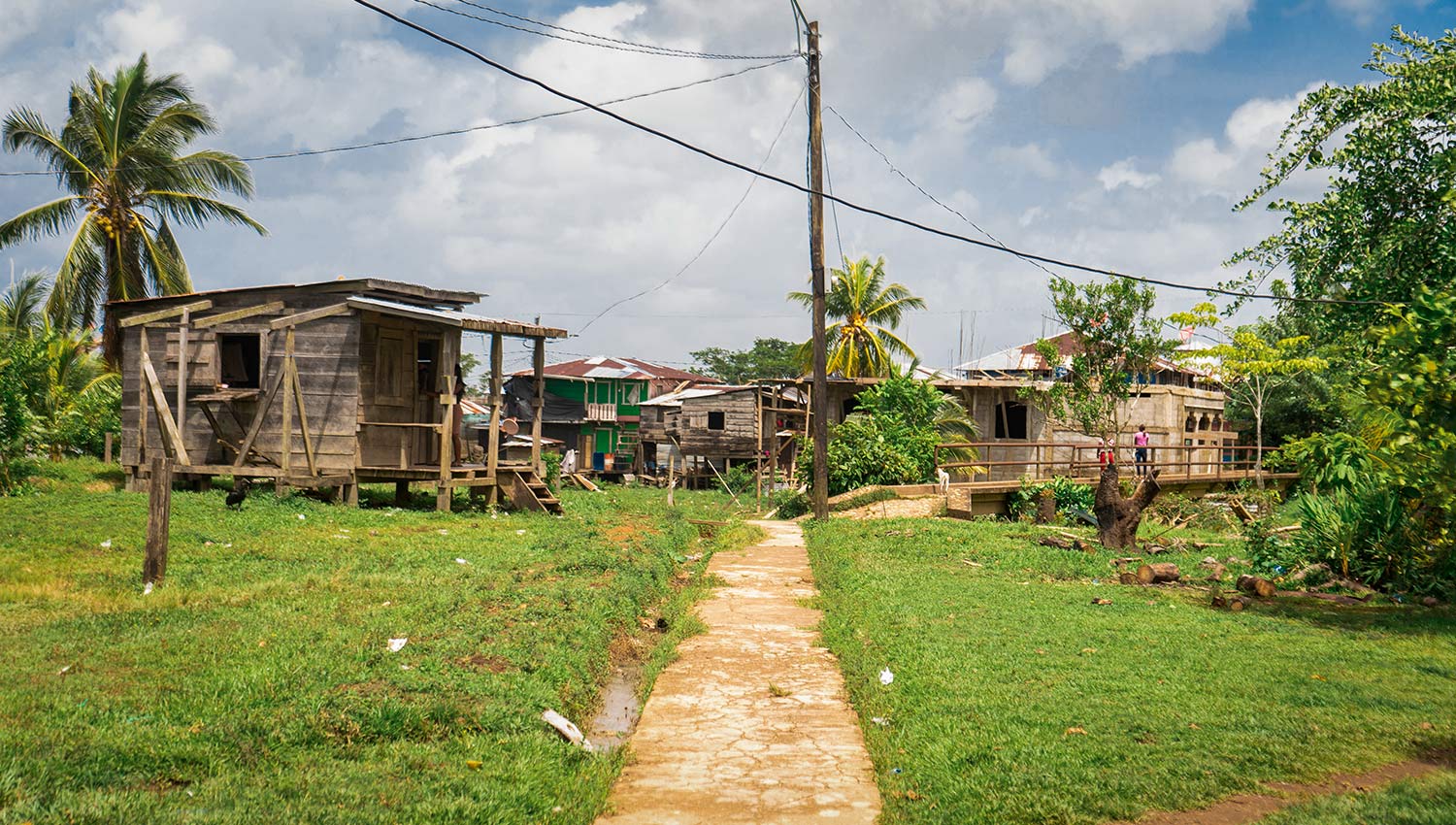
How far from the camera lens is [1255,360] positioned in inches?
1190

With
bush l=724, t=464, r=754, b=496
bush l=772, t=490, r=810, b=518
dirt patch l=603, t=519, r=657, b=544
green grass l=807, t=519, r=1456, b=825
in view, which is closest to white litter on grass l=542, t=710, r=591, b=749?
green grass l=807, t=519, r=1456, b=825

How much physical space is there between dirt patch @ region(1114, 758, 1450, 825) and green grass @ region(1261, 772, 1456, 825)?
0.11 metres

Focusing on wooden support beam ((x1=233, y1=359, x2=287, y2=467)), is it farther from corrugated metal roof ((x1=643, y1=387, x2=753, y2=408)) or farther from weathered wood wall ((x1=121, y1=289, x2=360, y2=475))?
corrugated metal roof ((x1=643, y1=387, x2=753, y2=408))

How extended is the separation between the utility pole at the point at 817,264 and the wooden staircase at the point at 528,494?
515 centimetres

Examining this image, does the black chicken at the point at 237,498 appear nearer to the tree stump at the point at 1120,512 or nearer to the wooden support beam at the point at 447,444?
the wooden support beam at the point at 447,444

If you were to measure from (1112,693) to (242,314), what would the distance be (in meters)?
17.7

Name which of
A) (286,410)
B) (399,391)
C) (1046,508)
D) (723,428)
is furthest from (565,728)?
(723,428)

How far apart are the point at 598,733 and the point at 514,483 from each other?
14.0 metres

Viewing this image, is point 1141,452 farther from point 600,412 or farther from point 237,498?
point 600,412

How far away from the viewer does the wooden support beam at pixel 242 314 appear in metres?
19.9

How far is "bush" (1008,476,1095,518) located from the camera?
78.5 feet

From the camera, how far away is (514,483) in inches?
811

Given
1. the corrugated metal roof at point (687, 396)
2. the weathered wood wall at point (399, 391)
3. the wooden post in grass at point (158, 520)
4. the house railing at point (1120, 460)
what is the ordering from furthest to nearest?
the corrugated metal roof at point (687, 396) < the house railing at point (1120, 460) < the weathered wood wall at point (399, 391) < the wooden post in grass at point (158, 520)

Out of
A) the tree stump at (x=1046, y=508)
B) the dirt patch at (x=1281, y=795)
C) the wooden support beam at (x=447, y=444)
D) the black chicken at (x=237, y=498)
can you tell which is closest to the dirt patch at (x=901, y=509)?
the tree stump at (x=1046, y=508)
